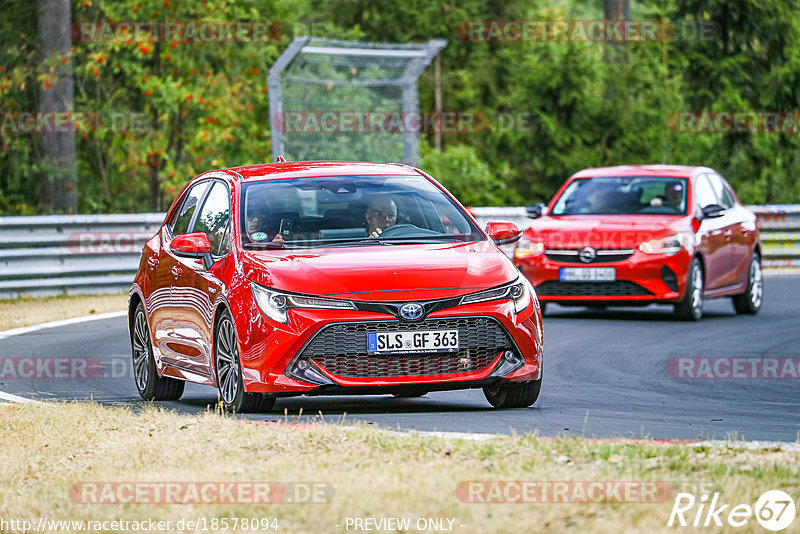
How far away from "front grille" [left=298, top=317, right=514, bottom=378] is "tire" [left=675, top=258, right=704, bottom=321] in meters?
8.36

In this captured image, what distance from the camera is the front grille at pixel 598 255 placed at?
17328 mm

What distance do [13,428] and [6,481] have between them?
68.5 inches

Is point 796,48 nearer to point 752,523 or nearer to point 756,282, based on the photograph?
point 756,282

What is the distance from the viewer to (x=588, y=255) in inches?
687

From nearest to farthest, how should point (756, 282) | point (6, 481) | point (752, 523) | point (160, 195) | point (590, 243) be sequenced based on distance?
1. point (752, 523)
2. point (6, 481)
3. point (590, 243)
4. point (756, 282)
5. point (160, 195)

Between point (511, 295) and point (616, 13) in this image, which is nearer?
point (511, 295)

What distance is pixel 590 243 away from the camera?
57.5 feet

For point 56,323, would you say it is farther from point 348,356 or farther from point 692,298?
point 348,356

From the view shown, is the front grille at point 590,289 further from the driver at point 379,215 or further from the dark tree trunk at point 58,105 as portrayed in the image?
the dark tree trunk at point 58,105

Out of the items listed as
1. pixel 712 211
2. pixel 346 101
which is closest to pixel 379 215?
pixel 712 211

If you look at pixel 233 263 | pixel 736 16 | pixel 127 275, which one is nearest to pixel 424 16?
pixel 736 16

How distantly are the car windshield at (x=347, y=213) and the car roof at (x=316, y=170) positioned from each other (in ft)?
0.23

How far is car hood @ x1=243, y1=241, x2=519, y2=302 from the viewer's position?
29.9 ft

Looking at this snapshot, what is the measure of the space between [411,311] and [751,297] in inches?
413
